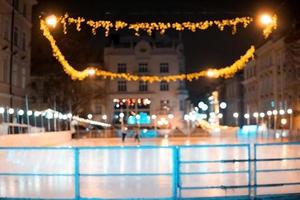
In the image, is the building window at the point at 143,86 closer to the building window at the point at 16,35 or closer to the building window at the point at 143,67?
the building window at the point at 143,67

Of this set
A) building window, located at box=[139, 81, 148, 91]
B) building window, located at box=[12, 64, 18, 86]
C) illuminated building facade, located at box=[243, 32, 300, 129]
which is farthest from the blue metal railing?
building window, located at box=[139, 81, 148, 91]

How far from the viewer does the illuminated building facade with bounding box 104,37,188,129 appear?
7388 centimetres

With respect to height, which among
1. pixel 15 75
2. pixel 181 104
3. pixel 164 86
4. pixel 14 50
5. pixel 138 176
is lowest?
pixel 138 176

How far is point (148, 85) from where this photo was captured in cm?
7500

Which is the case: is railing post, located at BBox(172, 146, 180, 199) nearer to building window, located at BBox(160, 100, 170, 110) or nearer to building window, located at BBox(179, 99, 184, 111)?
building window, located at BBox(160, 100, 170, 110)

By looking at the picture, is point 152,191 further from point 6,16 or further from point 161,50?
point 161,50

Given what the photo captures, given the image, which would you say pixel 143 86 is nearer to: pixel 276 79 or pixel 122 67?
pixel 122 67

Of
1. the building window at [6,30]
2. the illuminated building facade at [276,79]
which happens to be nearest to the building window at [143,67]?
the illuminated building facade at [276,79]

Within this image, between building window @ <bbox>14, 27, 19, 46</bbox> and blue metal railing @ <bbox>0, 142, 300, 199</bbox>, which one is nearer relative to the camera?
blue metal railing @ <bbox>0, 142, 300, 199</bbox>

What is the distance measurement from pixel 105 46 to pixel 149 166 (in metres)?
58.2

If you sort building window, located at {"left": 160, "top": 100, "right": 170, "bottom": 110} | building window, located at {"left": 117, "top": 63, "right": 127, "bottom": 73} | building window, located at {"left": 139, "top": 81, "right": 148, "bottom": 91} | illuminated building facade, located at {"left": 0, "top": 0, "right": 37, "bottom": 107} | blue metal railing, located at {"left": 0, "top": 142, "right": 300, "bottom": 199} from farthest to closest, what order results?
building window, located at {"left": 139, "top": 81, "right": 148, "bottom": 91}, building window, located at {"left": 117, "top": 63, "right": 127, "bottom": 73}, building window, located at {"left": 160, "top": 100, "right": 170, "bottom": 110}, illuminated building facade, located at {"left": 0, "top": 0, "right": 37, "bottom": 107}, blue metal railing, located at {"left": 0, "top": 142, "right": 300, "bottom": 199}

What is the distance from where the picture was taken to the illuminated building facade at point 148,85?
73875mm

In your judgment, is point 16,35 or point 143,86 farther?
point 143,86

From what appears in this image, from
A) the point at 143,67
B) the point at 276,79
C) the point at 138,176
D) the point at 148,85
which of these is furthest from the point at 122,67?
the point at 138,176
